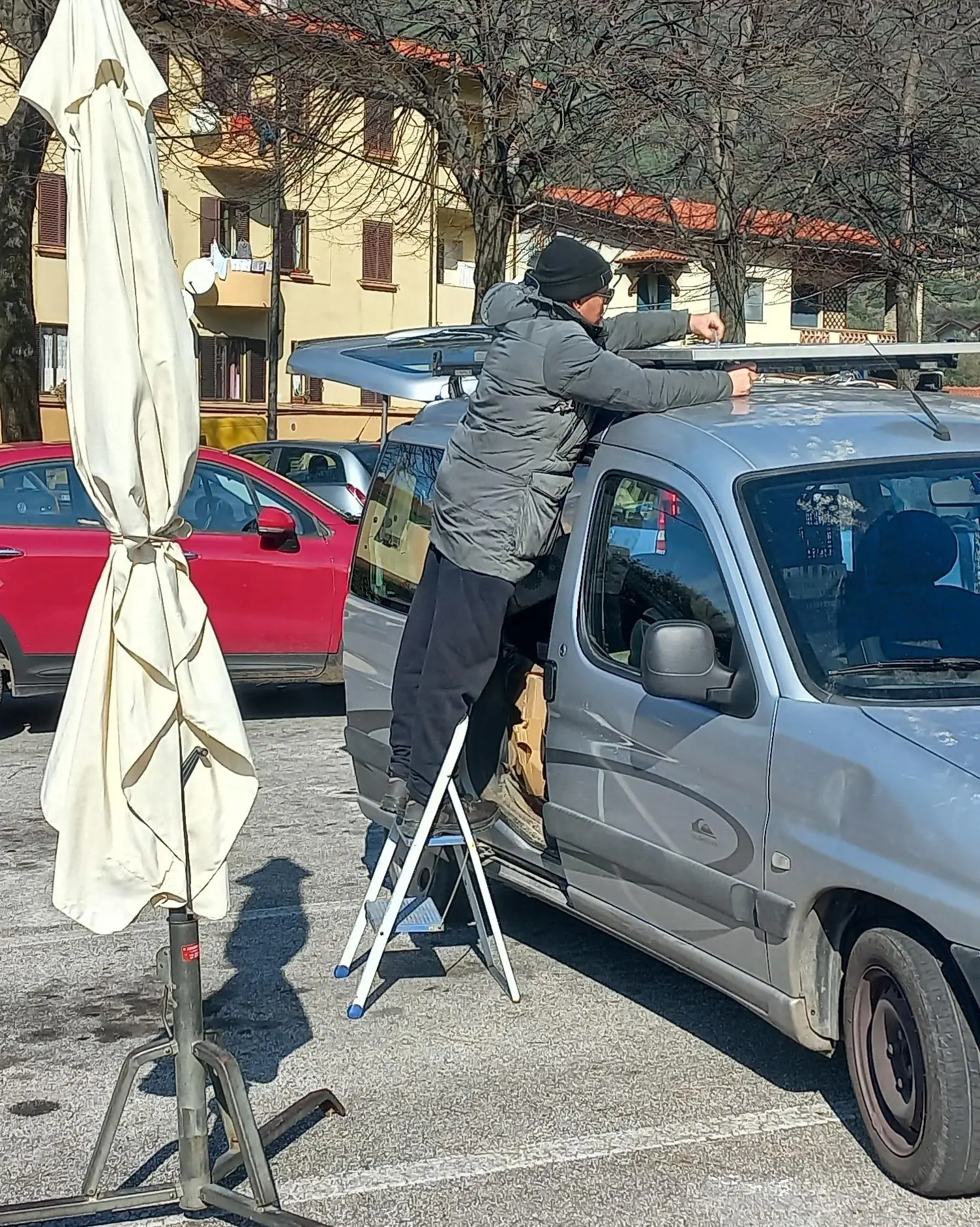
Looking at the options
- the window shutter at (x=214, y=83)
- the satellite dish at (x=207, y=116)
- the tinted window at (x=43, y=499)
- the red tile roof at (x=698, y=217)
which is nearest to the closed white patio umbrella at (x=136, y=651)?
the tinted window at (x=43, y=499)

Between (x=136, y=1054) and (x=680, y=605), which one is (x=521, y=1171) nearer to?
(x=136, y=1054)

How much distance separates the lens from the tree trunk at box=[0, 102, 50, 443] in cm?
1805

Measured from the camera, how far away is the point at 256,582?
10562 mm

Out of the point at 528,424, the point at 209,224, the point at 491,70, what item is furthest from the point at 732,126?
the point at 209,224

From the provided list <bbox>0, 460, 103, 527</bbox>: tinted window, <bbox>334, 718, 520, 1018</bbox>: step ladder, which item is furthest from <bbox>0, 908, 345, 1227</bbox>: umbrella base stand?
<bbox>0, 460, 103, 527</bbox>: tinted window

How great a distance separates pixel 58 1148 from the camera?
14.3ft

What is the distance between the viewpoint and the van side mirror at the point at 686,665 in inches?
170

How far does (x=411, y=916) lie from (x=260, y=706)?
6542 mm

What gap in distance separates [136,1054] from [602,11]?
16.1 metres

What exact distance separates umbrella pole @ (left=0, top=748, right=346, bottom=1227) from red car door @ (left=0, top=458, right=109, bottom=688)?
642 cm

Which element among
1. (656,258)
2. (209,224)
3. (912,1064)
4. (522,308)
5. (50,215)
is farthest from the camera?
(209,224)

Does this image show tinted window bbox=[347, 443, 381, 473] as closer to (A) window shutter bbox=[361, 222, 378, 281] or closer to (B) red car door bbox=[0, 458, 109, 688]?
(B) red car door bbox=[0, 458, 109, 688]

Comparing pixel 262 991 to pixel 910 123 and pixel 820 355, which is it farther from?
pixel 910 123

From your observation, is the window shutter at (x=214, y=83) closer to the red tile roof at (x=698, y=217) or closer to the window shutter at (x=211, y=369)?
the red tile roof at (x=698, y=217)
